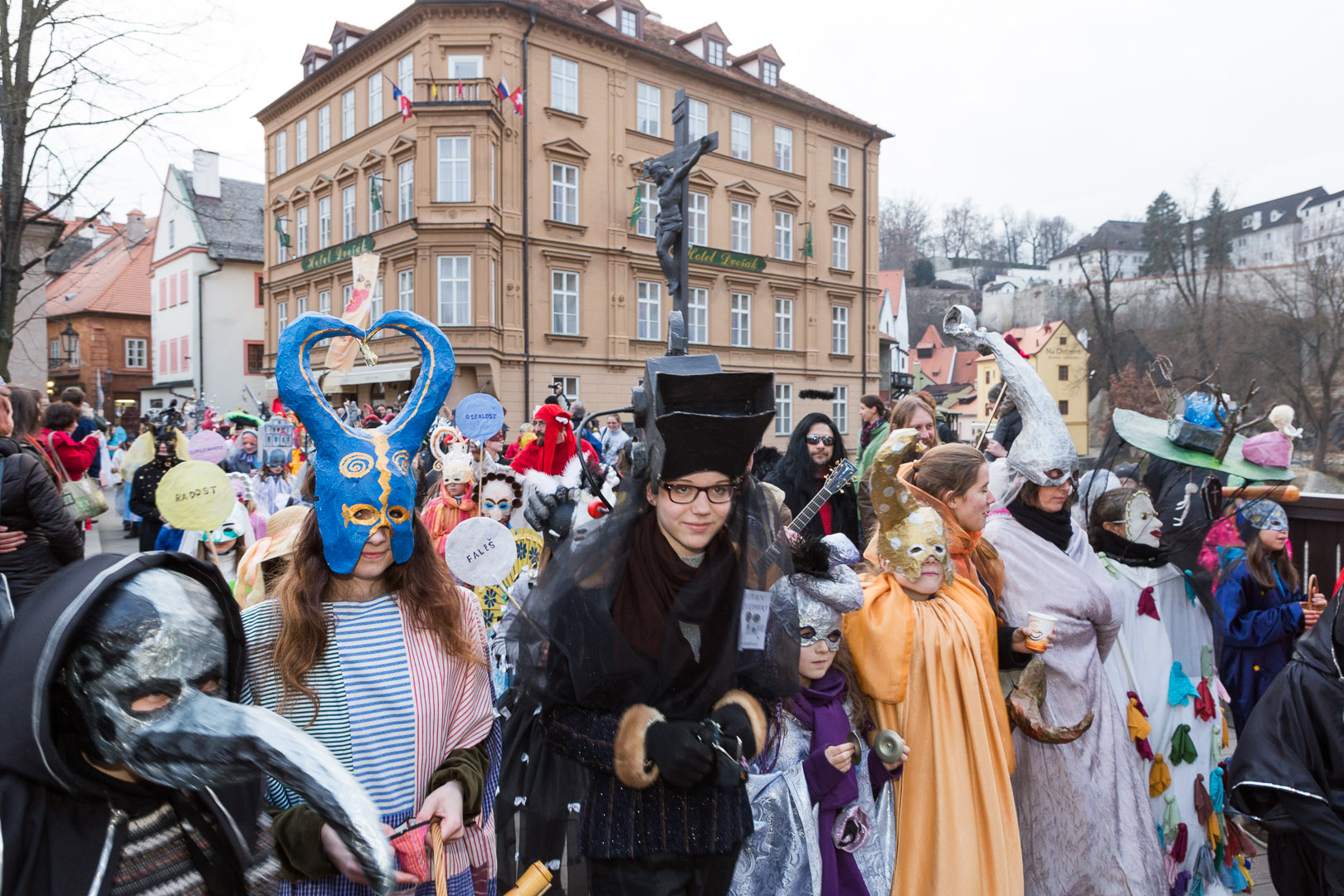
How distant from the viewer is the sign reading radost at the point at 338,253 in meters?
25.5

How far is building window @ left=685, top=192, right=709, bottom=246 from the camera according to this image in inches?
1091

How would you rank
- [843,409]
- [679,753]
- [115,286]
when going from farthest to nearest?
1. [115,286]
2. [843,409]
3. [679,753]

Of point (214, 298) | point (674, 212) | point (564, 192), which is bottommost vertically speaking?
point (674, 212)

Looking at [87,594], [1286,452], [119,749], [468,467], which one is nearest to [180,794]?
[119,749]

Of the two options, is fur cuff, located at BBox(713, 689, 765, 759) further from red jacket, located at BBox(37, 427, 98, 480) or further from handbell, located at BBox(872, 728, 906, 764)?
red jacket, located at BBox(37, 427, 98, 480)

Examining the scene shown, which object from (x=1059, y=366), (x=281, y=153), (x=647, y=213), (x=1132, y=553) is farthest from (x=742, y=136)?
(x=1132, y=553)

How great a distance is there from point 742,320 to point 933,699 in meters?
27.1

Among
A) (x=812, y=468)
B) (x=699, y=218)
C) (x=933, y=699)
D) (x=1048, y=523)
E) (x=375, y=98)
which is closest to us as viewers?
(x=933, y=699)

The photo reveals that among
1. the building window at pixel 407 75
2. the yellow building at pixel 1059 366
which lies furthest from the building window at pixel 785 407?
Result: the yellow building at pixel 1059 366

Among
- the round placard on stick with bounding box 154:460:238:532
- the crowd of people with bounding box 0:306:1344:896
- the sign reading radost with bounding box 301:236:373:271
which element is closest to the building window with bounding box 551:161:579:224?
the sign reading radost with bounding box 301:236:373:271

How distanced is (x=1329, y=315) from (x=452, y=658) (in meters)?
30.8

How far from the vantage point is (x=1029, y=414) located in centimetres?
361

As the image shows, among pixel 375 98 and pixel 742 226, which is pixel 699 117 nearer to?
pixel 742 226

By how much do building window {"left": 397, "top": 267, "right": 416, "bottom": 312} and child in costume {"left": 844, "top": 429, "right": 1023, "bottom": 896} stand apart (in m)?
23.0
